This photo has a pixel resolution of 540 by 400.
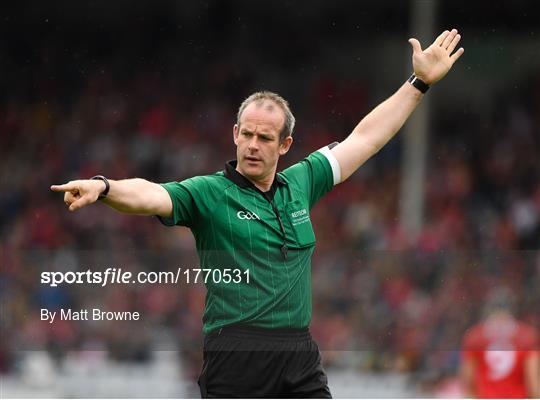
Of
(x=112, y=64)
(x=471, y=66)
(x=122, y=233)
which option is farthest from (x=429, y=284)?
(x=112, y=64)

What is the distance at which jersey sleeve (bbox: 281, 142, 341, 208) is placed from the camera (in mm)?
5000

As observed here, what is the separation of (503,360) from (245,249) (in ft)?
15.9

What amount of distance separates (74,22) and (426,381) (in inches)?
330

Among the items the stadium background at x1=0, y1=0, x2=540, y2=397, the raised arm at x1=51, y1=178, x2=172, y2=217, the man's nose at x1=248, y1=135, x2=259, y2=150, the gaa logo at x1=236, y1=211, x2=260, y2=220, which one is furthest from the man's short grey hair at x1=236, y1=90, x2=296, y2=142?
the stadium background at x1=0, y1=0, x2=540, y2=397

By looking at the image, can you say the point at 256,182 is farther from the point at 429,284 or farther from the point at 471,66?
the point at 471,66

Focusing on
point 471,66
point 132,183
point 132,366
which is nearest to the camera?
point 132,183

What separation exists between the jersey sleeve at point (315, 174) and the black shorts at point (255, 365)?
26.6 inches

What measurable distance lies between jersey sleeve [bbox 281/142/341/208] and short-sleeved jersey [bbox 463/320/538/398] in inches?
165

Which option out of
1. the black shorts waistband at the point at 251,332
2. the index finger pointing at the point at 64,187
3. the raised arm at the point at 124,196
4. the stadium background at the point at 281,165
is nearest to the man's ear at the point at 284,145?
the raised arm at the point at 124,196

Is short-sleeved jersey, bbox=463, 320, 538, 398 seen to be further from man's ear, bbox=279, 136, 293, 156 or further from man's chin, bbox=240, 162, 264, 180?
man's chin, bbox=240, 162, 264, 180

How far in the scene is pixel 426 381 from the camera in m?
10.5

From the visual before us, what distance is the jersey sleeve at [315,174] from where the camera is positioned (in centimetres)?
500

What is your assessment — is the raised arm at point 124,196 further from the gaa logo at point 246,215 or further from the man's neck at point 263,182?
the man's neck at point 263,182

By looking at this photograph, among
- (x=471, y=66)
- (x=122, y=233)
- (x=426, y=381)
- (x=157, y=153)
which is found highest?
(x=471, y=66)
